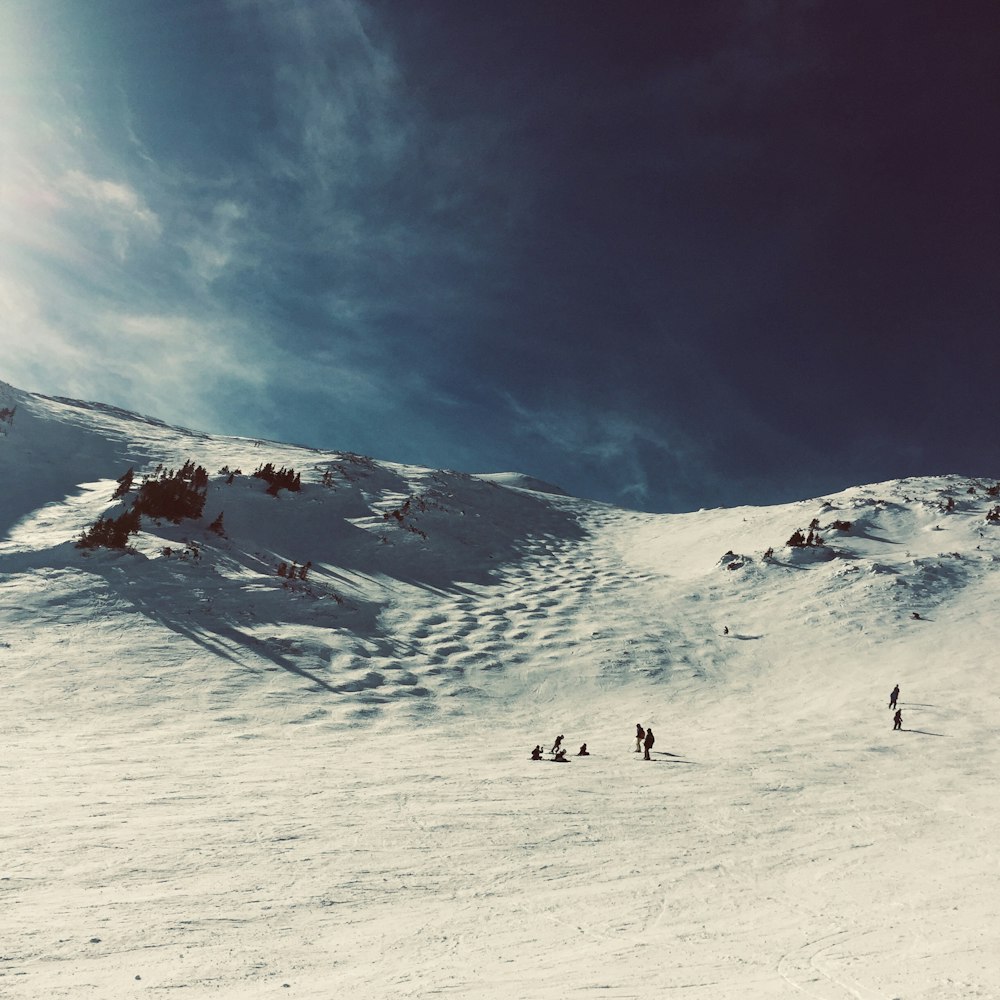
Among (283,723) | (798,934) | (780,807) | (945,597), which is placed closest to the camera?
(798,934)

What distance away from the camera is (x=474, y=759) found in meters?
15.1

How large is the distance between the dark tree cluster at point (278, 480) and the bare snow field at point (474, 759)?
938mm

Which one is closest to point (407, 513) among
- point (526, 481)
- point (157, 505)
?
point (157, 505)

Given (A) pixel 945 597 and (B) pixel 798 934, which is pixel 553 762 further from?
(A) pixel 945 597

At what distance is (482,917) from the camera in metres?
7.68

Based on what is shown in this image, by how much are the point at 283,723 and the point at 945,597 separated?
30.1m

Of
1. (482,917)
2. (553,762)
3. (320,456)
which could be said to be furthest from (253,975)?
(320,456)

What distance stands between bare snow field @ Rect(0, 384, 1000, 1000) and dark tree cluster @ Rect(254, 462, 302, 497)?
938 millimetres

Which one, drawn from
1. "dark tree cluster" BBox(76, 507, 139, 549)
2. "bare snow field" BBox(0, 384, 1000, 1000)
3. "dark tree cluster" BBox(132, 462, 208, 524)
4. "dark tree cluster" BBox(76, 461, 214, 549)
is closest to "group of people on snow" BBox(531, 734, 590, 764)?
"bare snow field" BBox(0, 384, 1000, 1000)

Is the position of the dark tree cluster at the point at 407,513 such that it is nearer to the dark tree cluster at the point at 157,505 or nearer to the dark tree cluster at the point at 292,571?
the dark tree cluster at the point at 292,571

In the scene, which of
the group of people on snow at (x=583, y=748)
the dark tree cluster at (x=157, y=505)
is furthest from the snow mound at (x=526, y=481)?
the group of people on snow at (x=583, y=748)

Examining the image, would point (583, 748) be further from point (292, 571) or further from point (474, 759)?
point (292, 571)

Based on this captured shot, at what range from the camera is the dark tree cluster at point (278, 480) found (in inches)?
1489

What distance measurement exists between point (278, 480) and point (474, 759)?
91.6 ft
